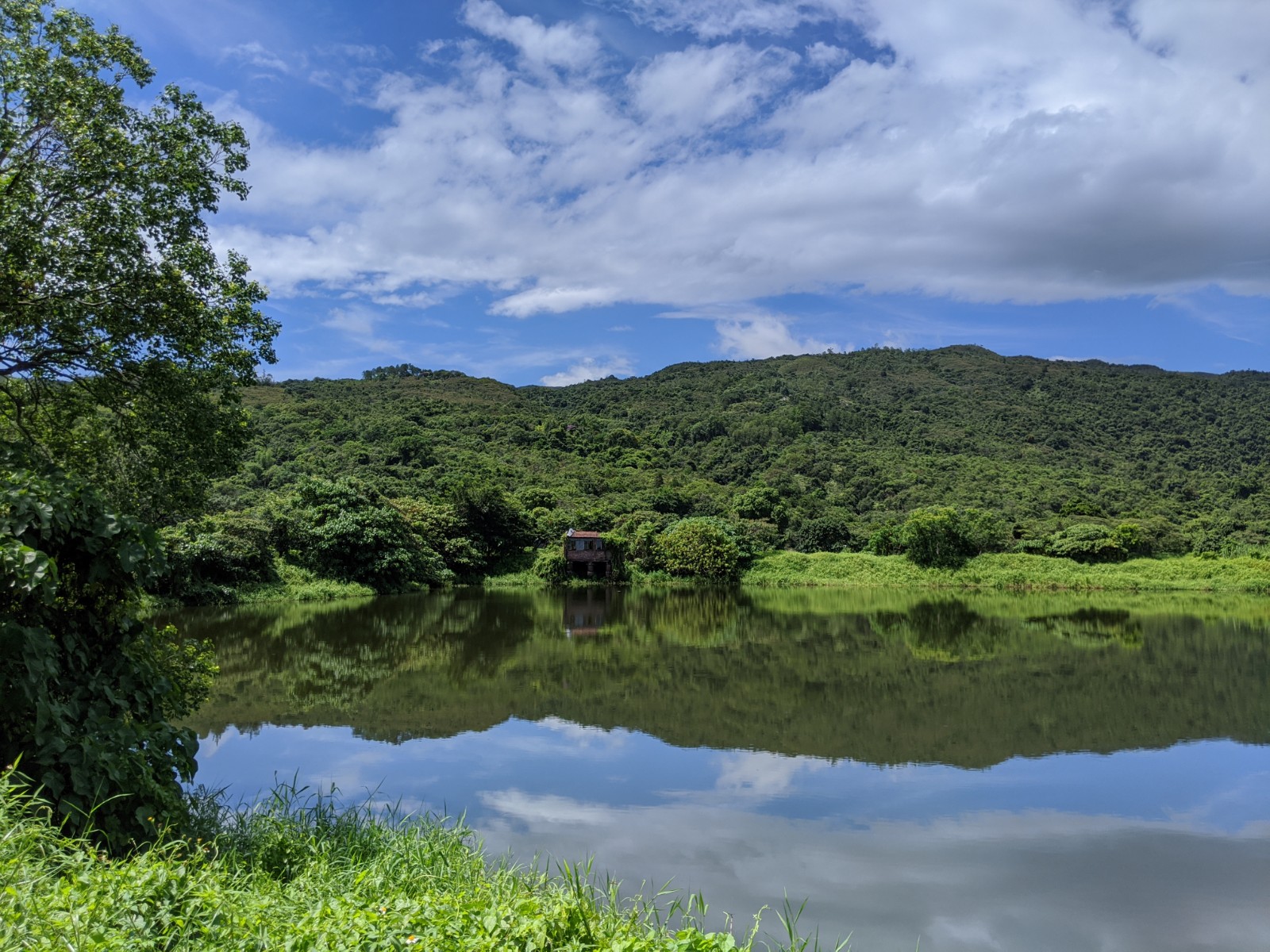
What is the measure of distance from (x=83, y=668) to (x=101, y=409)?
644 cm

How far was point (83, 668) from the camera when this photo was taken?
4562mm

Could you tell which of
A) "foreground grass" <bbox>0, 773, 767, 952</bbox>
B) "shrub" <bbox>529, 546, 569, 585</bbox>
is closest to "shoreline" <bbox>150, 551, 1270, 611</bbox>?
"shrub" <bbox>529, 546, 569, 585</bbox>

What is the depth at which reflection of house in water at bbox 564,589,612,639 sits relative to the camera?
66.3ft

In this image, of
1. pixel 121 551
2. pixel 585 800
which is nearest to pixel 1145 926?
pixel 585 800

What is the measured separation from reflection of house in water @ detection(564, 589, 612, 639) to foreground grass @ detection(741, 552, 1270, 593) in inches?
402

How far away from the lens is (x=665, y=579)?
3856cm

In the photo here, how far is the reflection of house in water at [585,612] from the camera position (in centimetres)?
2021

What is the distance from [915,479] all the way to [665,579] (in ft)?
84.4

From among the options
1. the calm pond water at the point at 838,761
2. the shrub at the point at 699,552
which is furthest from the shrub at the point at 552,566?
the calm pond water at the point at 838,761

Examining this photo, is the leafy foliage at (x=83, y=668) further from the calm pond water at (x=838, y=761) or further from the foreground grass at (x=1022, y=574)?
the foreground grass at (x=1022, y=574)

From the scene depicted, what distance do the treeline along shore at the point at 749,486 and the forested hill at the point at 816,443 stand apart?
0.27 meters

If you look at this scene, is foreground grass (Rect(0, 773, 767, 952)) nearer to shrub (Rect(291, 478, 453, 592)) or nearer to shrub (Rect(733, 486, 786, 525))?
shrub (Rect(291, 478, 453, 592))

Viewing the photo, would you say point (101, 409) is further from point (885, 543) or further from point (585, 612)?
point (885, 543)

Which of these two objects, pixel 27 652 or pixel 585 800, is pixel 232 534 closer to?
pixel 585 800
